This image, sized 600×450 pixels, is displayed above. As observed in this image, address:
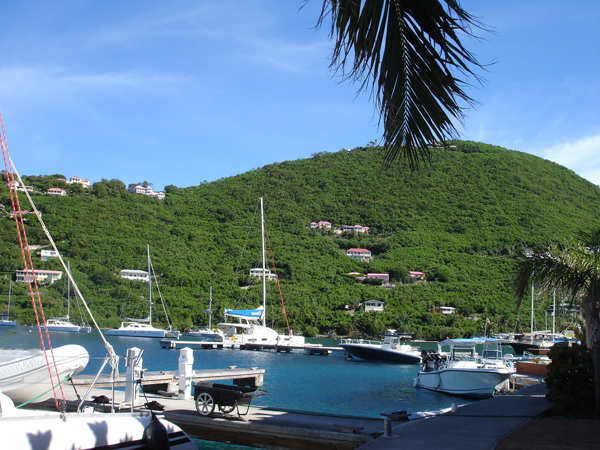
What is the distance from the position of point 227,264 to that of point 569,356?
3174 inches

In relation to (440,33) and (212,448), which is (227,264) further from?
(440,33)

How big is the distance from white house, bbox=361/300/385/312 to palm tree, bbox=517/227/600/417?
6217cm

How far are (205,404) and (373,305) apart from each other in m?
66.4

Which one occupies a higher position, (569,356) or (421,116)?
(421,116)

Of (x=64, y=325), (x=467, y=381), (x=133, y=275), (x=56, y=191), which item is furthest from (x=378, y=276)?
(x=56, y=191)

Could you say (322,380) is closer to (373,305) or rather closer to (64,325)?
(64,325)

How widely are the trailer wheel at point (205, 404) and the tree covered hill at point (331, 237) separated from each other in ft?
153

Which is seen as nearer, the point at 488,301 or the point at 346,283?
the point at 488,301

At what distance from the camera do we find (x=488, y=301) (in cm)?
7700

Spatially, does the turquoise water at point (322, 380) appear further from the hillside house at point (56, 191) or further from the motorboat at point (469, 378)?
the hillside house at point (56, 191)

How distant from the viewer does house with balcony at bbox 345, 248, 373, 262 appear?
103938 millimetres

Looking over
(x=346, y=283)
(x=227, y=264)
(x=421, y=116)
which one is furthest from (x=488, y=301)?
(x=421, y=116)

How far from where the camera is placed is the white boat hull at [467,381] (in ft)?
68.6

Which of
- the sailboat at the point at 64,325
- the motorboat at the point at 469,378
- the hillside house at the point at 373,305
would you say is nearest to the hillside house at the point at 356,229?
the hillside house at the point at 373,305
